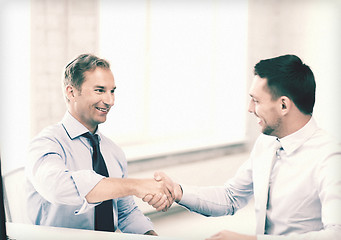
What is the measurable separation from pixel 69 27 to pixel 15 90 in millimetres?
251

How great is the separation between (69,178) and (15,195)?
280 millimetres

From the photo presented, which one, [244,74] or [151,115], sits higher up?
[244,74]

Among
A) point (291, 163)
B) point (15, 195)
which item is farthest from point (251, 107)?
point (15, 195)

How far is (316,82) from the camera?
1031mm

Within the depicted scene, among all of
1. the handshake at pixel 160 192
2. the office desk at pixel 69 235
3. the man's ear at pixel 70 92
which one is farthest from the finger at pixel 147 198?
the man's ear at pixel 70 92

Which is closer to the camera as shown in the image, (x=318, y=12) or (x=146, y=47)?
(x=318, y=12)

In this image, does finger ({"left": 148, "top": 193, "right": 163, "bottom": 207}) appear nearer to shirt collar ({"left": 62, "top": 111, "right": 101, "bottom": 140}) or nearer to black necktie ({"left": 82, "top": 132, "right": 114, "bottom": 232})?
black necktie ({"left": 82, "top": 132, "right": 114, "bottom": 232})

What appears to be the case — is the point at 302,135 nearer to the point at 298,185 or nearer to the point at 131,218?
the point at 298,185

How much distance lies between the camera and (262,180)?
1.09m

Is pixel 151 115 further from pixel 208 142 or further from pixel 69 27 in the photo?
pixel 69 27

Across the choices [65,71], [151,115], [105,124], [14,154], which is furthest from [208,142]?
[14,154]

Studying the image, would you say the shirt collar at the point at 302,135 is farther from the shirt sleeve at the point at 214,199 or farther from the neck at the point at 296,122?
the shirt sleeve at the point at 214,199

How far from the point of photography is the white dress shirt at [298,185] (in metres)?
0.98

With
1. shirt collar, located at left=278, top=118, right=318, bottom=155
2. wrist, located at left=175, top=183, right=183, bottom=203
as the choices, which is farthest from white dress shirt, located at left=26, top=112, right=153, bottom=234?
shirt collar, located at left=278, top=118, right=318, bottom=155
